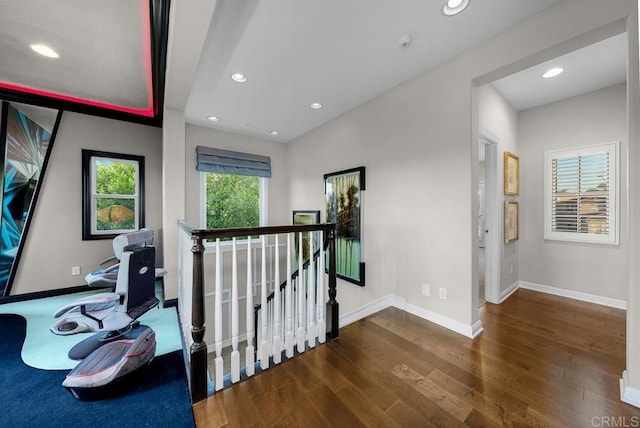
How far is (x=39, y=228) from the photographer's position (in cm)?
324

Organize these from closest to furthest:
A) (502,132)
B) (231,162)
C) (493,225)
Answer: (493,225) → (502,132) → (231,162)

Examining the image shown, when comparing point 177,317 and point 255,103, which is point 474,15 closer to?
point 255,103

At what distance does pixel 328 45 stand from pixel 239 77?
1.05 meters

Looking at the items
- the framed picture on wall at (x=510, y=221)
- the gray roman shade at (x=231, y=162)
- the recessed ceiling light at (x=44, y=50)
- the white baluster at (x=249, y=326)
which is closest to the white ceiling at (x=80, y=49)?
the recessed ceiling light at (x=44, y=50)

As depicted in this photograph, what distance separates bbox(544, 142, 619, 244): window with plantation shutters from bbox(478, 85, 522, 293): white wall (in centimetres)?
42

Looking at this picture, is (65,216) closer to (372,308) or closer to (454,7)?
(372,308)

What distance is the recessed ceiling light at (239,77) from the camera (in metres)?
2.49

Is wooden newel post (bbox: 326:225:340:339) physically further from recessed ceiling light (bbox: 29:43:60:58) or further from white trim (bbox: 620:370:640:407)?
recessed ceiling light (bbox: 29:43:60:58)

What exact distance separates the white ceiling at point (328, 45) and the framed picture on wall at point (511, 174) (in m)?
1.68

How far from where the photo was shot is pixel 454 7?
165 centimetres

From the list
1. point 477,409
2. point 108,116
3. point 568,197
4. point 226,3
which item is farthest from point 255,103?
point 568,197

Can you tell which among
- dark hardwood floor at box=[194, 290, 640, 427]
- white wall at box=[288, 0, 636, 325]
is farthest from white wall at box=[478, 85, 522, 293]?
dark hardwood floor at box=[194, 290, 640, 427]

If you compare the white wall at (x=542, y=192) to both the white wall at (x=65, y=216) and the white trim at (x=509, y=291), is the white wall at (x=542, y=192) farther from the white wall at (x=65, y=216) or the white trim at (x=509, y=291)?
the white wall at (x=65, y=216)

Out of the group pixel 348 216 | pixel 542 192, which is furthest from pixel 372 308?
pixel 542 192
